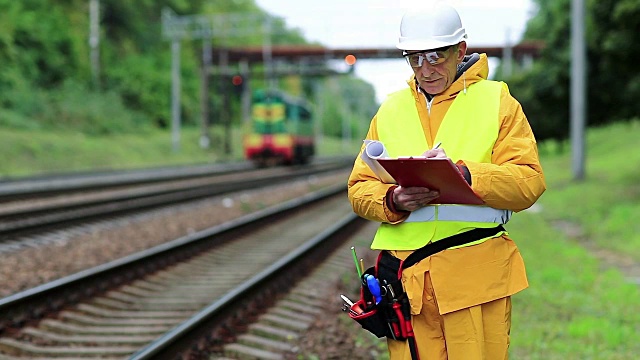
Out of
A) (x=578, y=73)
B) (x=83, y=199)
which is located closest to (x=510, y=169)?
(x=83, y=199)

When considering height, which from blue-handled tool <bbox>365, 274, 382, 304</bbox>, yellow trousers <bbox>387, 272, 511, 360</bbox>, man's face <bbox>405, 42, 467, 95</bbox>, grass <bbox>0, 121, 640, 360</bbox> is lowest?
grass <bbox>0, 121, 640, 360</bbox>

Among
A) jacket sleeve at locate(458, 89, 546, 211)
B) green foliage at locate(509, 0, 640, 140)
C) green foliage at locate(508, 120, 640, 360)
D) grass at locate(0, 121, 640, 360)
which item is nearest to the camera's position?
jacket sleeve at locate(458, 89, 546, 211)

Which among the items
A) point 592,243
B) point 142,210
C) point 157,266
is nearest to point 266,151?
point 142,210

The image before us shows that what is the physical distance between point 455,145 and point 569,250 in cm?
989

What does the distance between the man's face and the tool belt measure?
0.56 meters

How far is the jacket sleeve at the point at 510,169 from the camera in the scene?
306 cm

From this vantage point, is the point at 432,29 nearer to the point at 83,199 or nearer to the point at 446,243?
the point at 446,243

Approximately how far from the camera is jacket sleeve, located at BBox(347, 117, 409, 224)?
3212mm

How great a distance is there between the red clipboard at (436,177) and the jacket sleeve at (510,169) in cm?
6

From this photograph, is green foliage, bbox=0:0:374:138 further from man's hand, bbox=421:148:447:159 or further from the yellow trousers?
man's hand, bbox=421:148:447:159

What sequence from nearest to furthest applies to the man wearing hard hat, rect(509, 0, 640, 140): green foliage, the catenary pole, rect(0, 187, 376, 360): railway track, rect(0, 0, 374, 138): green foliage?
1. the man wearing hard hat
2. rect(0, 187, 376, 360): railway track
3. rect(509, 0, 640, 140): green foliage
4. the catenary pole
5. rect(0, 0, 374, 138): green foliage

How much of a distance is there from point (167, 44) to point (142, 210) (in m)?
49.9

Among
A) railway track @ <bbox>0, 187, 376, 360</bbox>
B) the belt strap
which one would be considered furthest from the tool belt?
railway track @ <bbox>0, 187, 376, 360</bbox>

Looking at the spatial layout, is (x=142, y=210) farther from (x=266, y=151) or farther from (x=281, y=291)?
(x=266, y=151)
